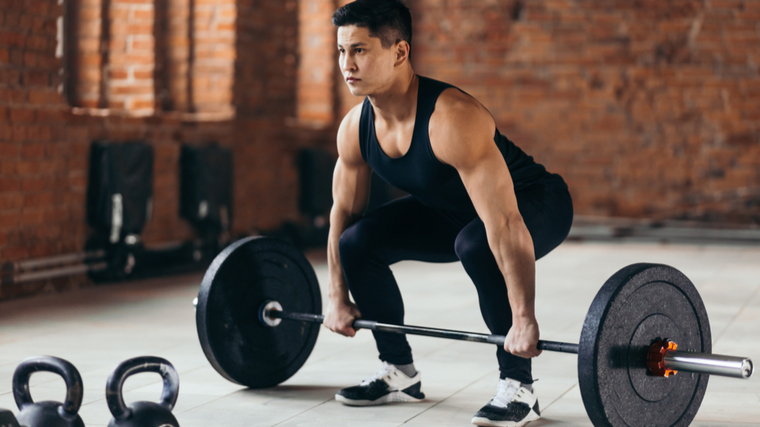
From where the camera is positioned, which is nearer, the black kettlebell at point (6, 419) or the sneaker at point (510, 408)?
the black kettlebell at point (6, 419)

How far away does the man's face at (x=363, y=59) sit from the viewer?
215 cm

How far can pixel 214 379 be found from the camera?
8.92 feet

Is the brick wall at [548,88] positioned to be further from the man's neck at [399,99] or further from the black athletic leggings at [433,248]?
the man's neck at [399,99]

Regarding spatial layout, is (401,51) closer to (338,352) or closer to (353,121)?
(353,121)

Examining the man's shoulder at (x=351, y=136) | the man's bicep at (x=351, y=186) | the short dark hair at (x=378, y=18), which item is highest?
the short dark hair at (x=378, y=18)

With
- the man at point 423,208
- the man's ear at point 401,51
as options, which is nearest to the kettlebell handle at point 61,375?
the man at point 423,208

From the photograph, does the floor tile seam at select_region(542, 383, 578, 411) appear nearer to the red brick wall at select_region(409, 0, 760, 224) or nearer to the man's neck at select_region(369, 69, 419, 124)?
the man's neck at select_region(369, 69, 419, 124)

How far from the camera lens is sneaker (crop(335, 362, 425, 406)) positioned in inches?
95.2

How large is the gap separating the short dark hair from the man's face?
0.04 ft

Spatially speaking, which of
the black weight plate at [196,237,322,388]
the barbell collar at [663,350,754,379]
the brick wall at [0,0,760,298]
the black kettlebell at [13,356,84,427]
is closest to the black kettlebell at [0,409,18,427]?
the black kettlebell at [13,356,84,427]

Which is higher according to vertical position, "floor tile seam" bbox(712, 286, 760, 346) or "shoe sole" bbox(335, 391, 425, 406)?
"shoe sole" bbox(335, 391, 425, 406)

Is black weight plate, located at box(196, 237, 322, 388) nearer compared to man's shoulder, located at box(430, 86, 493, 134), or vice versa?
man's shoulder, located at box(430, 86, 493, 134)

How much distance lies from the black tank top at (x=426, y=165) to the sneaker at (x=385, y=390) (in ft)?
1.55

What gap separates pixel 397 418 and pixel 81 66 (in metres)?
3.57
